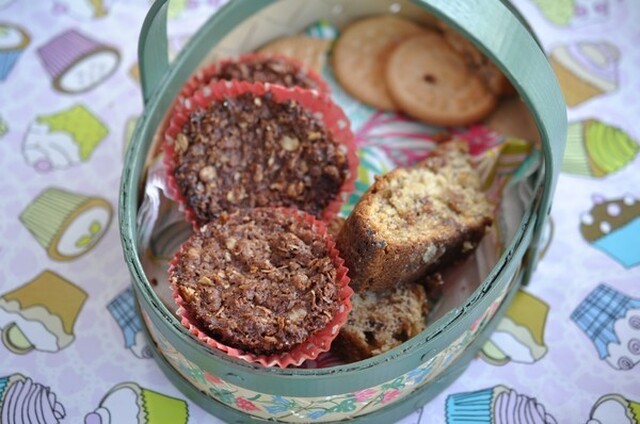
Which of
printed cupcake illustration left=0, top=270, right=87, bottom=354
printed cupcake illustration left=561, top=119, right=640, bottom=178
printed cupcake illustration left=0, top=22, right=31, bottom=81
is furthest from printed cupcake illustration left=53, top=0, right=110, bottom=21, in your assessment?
printed cupcake illustration left=561, top=119, right=640, bottom=178

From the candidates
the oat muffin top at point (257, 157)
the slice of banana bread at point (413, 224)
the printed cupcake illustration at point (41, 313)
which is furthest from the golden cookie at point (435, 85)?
the printed cupcake illustration at point (41, 313)

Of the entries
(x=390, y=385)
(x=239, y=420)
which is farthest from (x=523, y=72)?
(x=239, y=420)

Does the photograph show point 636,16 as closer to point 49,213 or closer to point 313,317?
point 313,317

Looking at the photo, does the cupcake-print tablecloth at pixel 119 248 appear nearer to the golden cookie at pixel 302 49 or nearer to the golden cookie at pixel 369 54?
the golden cookie at pixel 302 49

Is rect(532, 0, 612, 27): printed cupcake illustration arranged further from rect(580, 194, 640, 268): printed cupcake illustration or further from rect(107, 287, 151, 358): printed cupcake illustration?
rect(107, 287, 151, 358): printed cupcake illustration

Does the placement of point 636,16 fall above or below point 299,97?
below

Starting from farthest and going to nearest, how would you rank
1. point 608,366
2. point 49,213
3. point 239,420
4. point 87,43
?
point 87,43, point 49,213, point 608,366, point 239,420
